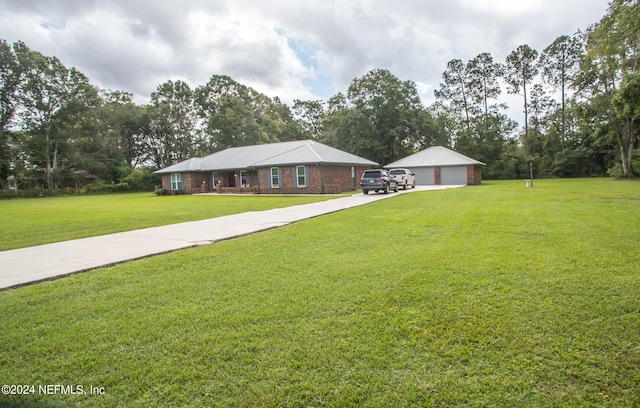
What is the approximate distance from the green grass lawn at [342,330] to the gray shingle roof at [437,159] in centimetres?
3166

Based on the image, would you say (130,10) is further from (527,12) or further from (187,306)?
(527,12)

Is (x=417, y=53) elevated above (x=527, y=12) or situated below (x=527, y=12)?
above

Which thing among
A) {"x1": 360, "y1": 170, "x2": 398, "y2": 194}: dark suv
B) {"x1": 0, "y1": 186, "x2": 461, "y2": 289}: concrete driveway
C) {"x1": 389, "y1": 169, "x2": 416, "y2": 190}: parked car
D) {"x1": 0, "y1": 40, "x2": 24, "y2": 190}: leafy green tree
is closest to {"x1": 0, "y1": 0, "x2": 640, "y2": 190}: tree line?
{"x1": 0, "y1": 40, "x2": 24, "y2": 190}: leafy green tree

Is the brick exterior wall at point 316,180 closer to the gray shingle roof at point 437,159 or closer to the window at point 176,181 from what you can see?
the gray shingle roof at point 437,159

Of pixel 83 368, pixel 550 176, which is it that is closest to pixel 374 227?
pixel 83 368

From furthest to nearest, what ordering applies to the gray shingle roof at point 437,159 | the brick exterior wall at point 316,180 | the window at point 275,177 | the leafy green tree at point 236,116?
1. the leafy green tree at point 236,116
2. the gray shingle roof at point 437,159
3. the window at point 275,177
4. the brick exterior wall at point 316,180

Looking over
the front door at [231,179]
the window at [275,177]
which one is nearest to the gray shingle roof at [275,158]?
the window at [275,177]

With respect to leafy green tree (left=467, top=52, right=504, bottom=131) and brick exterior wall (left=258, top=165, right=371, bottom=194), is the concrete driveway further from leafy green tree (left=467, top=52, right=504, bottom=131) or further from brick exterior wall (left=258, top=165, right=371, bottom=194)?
leafy green tree (left=467, top=52, right=504, bottom=131)

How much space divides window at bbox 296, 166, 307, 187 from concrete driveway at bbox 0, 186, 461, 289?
17.3 meters

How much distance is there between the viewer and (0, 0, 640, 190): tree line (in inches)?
1565

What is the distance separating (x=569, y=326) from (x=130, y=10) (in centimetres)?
1627

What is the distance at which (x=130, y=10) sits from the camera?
13078mm

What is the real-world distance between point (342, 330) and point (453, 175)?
3598 centimetres

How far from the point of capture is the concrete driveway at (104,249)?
5.18 metres
